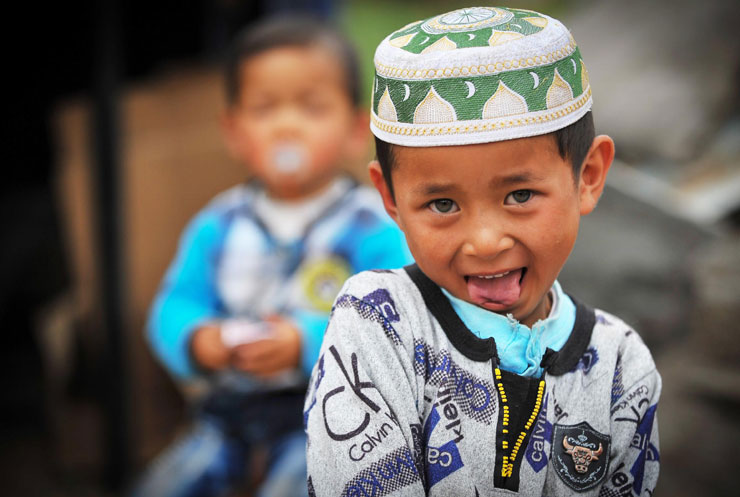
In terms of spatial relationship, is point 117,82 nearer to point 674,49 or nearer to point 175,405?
point 175,405

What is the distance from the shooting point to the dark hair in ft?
3.59

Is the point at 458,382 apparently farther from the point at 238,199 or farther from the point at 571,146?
the point at 238,199

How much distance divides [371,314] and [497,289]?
18 cm

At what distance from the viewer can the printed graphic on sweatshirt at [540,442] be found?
3.76 ft

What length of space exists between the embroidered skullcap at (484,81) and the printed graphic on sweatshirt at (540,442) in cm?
40

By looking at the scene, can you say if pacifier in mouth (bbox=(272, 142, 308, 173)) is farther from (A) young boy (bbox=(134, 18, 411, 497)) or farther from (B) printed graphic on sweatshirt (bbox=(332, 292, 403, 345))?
(B) printed graphic on sweatshirt (bbox=(332, 292, 403, 345))

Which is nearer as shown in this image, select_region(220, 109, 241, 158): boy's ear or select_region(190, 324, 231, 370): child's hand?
select_region(190, 324, 231, 370): child's hand

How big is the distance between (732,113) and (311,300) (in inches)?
98.3

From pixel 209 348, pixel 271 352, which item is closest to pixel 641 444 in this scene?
pixel 271 352

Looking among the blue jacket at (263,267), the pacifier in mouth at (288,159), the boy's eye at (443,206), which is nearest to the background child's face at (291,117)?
the pacifier in mouth at (288,159)

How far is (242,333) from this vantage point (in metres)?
2.05

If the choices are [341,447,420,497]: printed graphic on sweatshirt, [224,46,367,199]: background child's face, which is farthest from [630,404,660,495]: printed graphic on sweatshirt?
[224,46,367,199]: background child's face

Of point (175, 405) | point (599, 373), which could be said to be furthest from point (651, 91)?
point (599, 373)

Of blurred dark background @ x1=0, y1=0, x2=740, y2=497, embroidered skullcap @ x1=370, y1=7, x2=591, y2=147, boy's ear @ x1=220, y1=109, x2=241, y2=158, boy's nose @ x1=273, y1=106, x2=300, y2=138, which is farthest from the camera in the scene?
blurred dark background @ x1=0, y1=0, x2=740, y2=497
